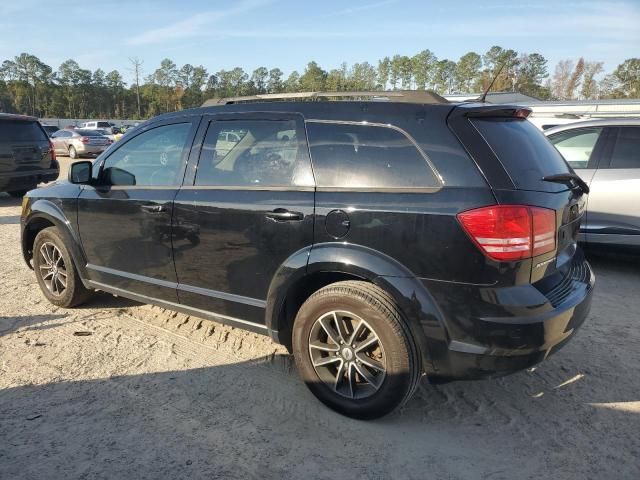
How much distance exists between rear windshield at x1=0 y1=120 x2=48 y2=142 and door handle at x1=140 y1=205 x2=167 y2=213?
7.78m

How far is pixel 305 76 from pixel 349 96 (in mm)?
91495

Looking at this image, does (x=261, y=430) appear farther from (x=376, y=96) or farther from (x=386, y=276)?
(x=376, y=96)

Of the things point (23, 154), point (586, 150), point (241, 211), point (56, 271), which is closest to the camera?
point (241, 211)

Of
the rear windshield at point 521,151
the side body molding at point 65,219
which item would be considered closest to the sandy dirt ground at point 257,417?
the side body molding at point 65,219

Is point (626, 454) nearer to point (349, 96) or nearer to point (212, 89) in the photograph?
point (349, 96)

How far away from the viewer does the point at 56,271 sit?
4.55 metres

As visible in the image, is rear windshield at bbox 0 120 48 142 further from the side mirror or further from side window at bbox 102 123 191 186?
side window at bbox 102 123 191 186

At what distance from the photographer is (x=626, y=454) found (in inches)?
101

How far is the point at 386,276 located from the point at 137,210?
6.88 ft

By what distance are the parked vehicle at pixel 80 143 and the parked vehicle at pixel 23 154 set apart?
1551 centimetres

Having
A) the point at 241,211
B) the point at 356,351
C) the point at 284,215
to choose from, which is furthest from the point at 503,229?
the point at 241,211

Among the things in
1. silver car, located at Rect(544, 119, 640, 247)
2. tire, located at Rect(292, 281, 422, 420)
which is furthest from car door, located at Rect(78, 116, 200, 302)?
silver car, located at Rect(544, 119, 640, 247)

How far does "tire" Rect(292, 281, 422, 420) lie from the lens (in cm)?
265

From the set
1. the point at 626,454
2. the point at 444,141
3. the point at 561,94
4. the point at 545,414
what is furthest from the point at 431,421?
the point at 561,94
